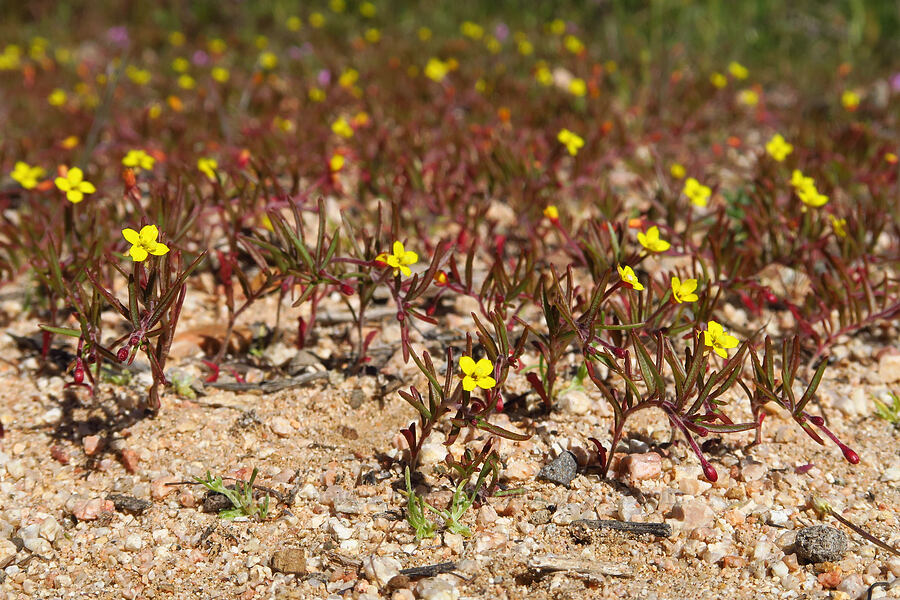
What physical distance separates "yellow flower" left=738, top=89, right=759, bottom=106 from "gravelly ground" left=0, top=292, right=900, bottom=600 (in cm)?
394

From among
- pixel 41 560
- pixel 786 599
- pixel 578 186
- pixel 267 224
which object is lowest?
pixel 41 560

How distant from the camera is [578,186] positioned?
5.23 meters

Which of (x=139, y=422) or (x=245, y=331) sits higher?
(x=245, y=331)

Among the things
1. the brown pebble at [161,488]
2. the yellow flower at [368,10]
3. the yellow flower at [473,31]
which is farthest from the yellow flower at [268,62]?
the brown pebble at [161,488]

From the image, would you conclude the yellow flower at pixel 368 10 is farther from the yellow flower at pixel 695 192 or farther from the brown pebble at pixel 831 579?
the brown pebble at pixel 831 579

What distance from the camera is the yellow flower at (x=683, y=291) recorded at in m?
2.88

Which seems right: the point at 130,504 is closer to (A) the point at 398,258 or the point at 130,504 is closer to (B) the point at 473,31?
(A) the point at 398,258

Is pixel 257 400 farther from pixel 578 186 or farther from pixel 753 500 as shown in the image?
pixel 578 186

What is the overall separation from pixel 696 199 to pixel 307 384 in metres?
2.26

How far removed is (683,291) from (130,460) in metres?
2.23

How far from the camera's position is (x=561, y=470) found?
295 cm

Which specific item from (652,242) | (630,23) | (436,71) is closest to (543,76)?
(436,71)

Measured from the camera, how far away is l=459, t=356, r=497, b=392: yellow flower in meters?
2.58

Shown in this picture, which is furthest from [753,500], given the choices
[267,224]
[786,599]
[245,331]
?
[267,224]
